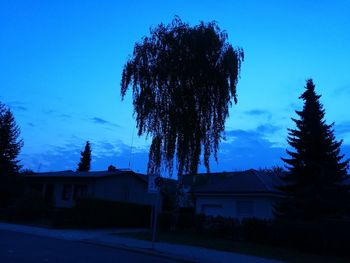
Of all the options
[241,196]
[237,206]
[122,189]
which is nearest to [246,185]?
[241,196]

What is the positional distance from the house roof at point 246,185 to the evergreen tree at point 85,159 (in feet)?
173

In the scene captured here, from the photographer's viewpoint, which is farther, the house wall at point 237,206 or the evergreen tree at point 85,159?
the evergreen tree at point 85,159

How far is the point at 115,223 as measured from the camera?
34000 mm

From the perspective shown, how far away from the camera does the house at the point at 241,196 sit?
96.6ft

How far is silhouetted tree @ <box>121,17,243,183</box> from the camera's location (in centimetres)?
2766

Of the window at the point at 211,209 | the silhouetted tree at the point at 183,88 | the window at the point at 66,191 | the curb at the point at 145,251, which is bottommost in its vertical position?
the curb at the point at 145,251

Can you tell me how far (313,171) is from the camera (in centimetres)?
2580

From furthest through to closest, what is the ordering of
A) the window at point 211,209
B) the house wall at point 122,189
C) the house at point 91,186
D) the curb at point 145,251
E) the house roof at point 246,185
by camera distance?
1. the house wall at point 122,189
2. the house at point 91,186
3. the window at point 211,209
4. the house roof at point 246,185
5. the curb at point 145,251

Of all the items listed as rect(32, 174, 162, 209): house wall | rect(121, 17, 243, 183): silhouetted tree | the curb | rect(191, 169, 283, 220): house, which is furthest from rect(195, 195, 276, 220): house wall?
the curb

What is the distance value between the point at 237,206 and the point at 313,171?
7002 millimetres

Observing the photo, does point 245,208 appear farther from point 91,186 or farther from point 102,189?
point 91,186

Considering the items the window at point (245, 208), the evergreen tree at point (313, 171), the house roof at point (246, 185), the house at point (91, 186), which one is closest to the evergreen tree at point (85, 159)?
the house at point (91, 186)

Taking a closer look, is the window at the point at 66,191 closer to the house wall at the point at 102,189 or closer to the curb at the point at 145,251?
the house wall at the point at 102,189

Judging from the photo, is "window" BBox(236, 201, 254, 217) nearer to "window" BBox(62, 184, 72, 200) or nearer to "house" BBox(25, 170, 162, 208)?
"house" BBox(25, 170, 162, 208)
